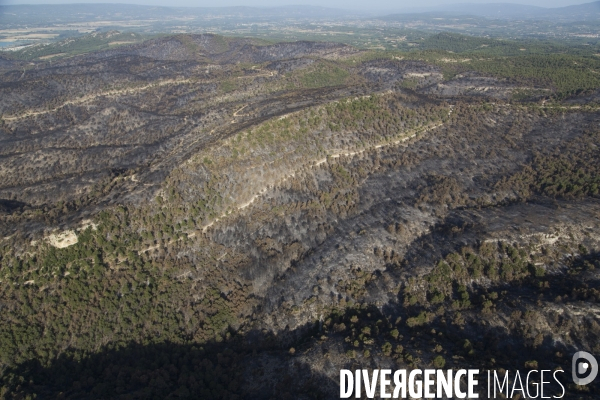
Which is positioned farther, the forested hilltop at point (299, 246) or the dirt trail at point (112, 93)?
the dirt trail at point (112, 93)

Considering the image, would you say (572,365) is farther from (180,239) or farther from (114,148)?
(114,148)

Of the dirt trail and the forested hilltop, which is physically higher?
the dirt trail

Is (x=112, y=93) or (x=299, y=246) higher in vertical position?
(x=112, y=93)

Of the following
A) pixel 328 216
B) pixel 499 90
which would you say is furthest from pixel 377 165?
A: pixel 499 90

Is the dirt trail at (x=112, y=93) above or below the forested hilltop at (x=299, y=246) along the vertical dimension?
above

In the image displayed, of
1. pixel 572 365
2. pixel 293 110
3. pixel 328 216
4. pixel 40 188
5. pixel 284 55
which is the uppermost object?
pixel 284 55

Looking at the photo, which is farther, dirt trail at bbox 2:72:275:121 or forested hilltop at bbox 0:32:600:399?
dirt trail at bbox 2:72:275:121

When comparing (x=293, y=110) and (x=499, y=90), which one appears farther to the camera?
(x=499, y=90)

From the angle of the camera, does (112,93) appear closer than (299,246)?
No
